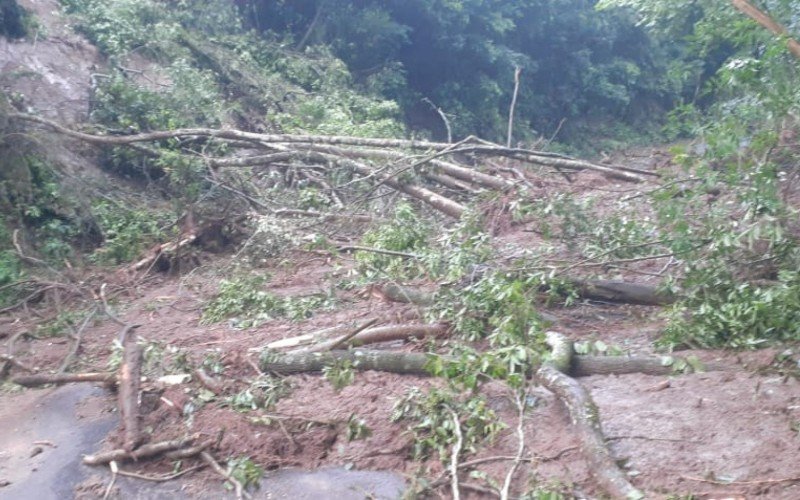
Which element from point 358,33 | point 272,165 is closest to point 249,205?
point 272,165

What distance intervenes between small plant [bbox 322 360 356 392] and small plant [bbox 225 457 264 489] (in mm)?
797

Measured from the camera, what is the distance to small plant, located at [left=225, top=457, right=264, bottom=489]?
434 cm

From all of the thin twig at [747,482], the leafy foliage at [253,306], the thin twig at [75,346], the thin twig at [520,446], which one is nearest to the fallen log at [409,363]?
the thin twig at [520,446]

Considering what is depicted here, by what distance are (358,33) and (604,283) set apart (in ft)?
44.2

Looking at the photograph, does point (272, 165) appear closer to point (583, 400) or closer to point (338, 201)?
point (338, 201)

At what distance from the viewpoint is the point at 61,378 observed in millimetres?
5777

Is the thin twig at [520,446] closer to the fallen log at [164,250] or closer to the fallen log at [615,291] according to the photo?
the fallen log at [615,291]

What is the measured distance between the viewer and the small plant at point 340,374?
5090mm

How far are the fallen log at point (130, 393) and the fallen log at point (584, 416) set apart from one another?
87.2 inches

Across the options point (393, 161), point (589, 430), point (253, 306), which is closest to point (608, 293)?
point (589, 430)

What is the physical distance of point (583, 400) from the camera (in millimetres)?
4262

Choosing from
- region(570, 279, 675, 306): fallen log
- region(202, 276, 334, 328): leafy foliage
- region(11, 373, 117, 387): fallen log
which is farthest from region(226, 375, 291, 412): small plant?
region(570, 279, 675, 306): fallen log

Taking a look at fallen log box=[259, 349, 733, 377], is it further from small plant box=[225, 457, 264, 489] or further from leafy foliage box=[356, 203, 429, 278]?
leafy foliage box=[356, 203, 429, 278]

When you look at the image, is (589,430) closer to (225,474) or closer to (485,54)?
(225,474)
